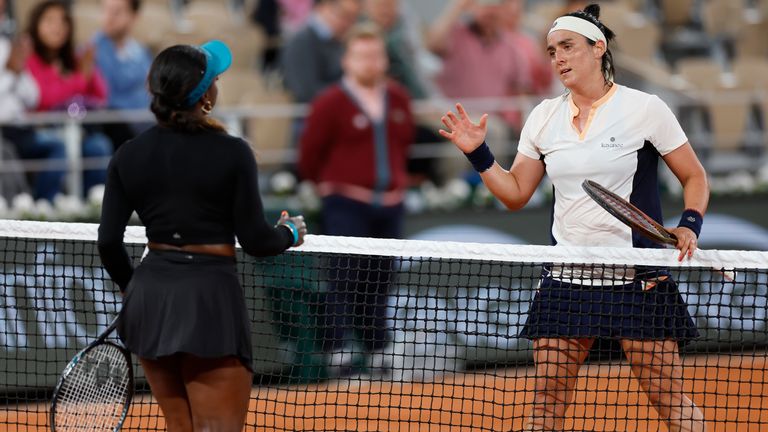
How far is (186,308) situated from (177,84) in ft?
2.45

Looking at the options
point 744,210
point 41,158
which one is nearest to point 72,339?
point 41,158

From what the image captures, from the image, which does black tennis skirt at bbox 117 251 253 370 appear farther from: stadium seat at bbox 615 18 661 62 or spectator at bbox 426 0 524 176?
stadium seat at bbox 615 18 661 62

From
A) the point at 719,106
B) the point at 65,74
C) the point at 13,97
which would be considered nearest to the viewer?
the point at 13,97

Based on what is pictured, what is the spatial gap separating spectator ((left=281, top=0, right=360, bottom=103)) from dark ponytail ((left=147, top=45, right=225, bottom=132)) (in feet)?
18.7

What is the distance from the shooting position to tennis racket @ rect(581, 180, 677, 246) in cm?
457

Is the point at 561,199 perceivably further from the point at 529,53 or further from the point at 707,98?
the point at 707,98

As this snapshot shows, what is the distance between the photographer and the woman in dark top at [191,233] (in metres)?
4.23

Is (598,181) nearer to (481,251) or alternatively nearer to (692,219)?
(692,219)

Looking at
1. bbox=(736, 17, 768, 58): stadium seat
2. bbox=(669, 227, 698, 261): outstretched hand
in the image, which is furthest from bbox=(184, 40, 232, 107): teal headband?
bbox=(736, 17, 768, 58): stadium seat

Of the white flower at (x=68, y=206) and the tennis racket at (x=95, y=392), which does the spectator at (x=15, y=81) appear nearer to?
the white flower at (x=68, y=206)

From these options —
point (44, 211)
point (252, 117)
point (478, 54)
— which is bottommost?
point (44, 211)

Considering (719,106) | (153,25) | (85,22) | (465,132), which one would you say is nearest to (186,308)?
(465,132)

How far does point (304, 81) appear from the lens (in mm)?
10008

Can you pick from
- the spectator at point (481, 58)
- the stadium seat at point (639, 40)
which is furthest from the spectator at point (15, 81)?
the stadium seat at point (639, 40)
